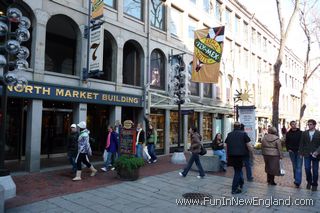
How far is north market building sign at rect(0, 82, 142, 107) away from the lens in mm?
10105

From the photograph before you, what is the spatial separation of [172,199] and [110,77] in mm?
8703

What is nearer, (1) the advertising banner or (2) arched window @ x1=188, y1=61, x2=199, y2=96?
(1) the advertising banner

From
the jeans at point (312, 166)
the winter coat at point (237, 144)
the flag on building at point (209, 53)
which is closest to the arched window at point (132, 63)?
the flag on building at point (209, 53)

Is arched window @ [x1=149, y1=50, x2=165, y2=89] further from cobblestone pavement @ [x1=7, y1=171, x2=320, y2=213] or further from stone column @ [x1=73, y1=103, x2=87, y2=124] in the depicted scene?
cobblestone pavement @ [x1=7, y1=171, x2=320, y2=213]

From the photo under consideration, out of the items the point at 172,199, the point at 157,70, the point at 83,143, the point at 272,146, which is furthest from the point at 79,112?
the point at 272,146

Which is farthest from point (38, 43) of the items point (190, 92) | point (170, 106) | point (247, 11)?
point (247, 11)

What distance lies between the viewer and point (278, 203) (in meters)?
6.88

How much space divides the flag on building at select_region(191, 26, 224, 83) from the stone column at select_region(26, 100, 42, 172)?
26.3 ft

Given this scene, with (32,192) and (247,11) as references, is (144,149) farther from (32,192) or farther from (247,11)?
(247,11)

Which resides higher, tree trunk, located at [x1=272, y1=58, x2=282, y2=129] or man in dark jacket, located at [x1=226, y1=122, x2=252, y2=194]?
tree trunk, located at [x1=272, y1=58, x2=282, y2=129]

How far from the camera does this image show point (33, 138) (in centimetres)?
1048

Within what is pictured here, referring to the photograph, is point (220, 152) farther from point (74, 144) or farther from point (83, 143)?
point (74, 144)

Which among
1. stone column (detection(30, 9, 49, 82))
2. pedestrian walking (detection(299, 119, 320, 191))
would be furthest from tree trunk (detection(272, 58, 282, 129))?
stone column (detection(30, 9, 49, 82))

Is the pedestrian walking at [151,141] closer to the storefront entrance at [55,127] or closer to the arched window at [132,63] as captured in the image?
the arched window at [132,63]
